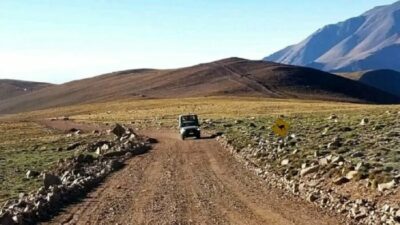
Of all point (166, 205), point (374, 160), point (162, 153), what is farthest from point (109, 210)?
point (162, 153)

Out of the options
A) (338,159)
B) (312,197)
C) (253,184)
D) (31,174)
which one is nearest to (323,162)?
(338,159)

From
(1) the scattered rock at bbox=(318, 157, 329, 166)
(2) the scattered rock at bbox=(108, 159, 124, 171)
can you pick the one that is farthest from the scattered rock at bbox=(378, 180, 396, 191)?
(2) the scattered rock at bbox=(108, 159, 124, 171)

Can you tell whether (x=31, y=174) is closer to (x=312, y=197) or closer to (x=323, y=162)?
(x=323, y=162)

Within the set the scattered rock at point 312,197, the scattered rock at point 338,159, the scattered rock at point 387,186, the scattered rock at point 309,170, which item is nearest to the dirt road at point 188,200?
the scattered rock at point 312,197

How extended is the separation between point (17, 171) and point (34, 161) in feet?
16.6

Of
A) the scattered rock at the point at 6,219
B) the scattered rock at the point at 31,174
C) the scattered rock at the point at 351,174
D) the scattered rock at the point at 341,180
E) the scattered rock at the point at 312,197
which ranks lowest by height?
the scattered rock at the point at 31,174

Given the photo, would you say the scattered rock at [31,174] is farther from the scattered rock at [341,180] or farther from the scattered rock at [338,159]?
the scattered rock at [341,180]

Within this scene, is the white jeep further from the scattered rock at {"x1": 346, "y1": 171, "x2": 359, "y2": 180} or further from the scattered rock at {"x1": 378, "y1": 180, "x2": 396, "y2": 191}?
the scattered rock at {"x1": 378, "y1": 180, "x2": 396, "y2": 191}

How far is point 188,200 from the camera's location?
2159 centimetres

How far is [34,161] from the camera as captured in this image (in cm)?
3894

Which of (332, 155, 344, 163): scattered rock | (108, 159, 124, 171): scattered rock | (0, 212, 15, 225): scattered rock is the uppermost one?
(332, 155, 344, 163): scattered rock

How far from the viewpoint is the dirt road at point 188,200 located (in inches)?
720

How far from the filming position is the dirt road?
18.3m

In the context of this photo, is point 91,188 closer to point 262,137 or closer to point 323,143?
point 323,143
